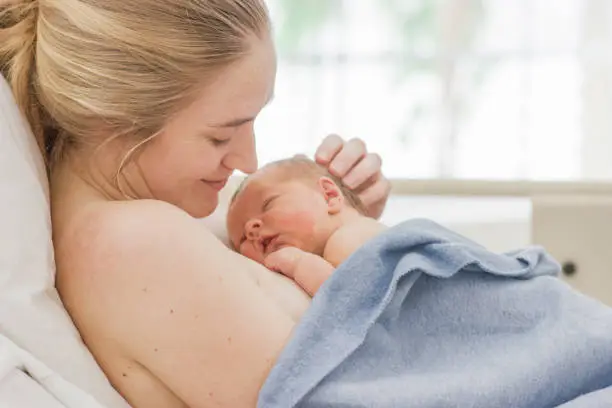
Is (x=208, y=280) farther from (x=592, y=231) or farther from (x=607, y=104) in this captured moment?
(x=607, y=104)

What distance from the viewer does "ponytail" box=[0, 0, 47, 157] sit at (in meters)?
1.17

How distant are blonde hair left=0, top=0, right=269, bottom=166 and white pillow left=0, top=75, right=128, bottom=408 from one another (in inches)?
3.4

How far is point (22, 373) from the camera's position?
3.18 ft

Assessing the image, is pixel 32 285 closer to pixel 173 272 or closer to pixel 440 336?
pixel 173 272

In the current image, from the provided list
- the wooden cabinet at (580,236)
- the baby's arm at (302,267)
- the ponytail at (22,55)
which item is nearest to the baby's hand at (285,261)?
the baby's arm at (302,267)

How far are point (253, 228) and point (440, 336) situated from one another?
1.31 feet

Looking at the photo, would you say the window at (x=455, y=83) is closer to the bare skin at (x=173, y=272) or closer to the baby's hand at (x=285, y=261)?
the baby's hand at (x=285, y=261)

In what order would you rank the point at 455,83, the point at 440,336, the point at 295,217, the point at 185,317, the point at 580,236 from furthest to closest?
the point at 455,83 → the point at 580,236 → the point at 295,217 → the point at 440,336 → the point at 185,317

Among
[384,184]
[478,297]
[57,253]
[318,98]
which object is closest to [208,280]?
[57,253]

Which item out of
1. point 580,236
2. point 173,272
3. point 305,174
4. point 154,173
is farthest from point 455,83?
point 173,272

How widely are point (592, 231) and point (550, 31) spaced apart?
1515 millimetres

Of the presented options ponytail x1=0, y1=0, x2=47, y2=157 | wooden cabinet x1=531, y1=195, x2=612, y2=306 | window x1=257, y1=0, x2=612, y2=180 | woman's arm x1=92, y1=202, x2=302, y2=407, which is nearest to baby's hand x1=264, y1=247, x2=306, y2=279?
woman's arm x1=92, y1=202, x2=302, y2=407

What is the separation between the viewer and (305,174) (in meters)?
1.44

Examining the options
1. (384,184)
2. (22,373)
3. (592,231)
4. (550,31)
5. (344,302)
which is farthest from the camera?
(550,31)
